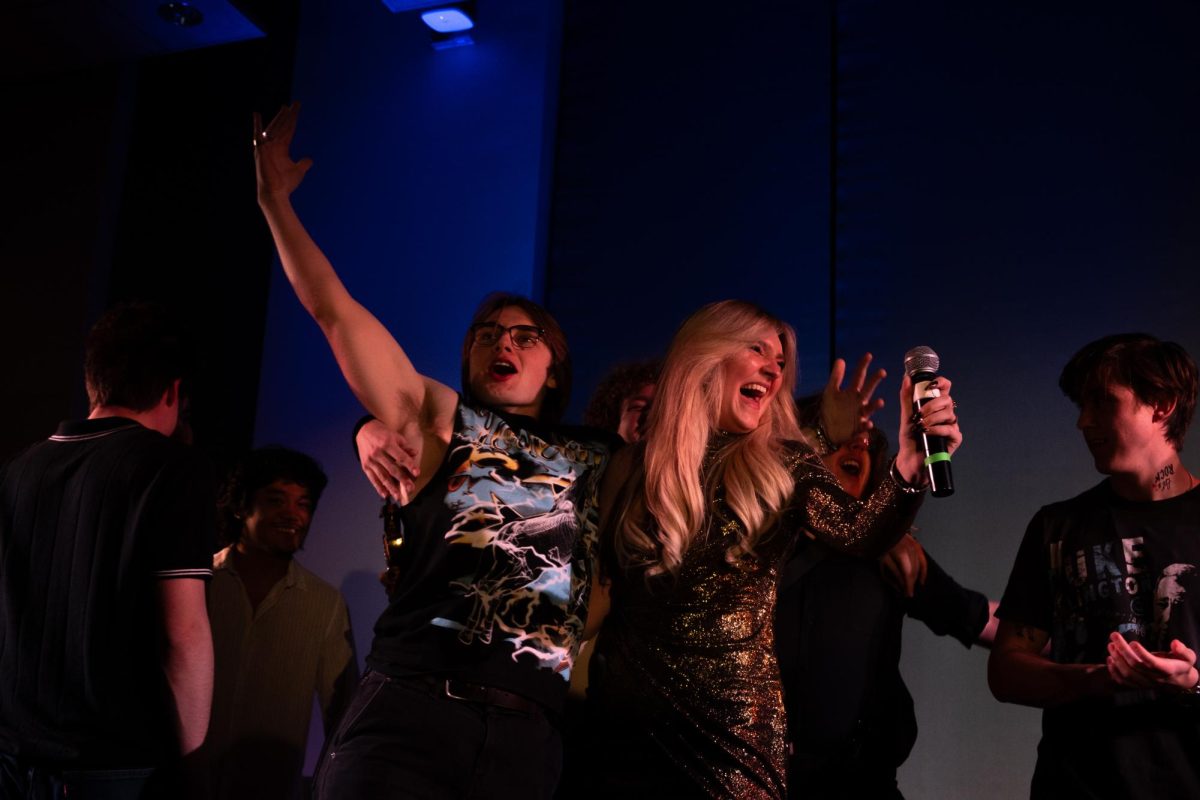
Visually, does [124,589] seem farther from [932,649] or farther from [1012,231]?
[1012,231]

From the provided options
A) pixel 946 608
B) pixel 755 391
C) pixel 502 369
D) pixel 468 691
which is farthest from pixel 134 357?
pixel 946 608

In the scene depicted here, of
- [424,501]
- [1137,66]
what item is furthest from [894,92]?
[424,501]

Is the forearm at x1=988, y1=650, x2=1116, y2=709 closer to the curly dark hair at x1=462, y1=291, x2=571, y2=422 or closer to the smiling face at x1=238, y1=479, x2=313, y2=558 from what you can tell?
the curly dark hair at x1=462, y1=291, x2=571, y2=422

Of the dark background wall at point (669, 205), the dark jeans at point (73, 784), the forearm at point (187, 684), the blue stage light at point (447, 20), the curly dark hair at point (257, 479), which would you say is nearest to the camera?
the dark jeans at point (73, 784)

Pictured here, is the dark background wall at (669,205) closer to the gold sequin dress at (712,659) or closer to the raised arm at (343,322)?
the gold sequin dress at (712,659)

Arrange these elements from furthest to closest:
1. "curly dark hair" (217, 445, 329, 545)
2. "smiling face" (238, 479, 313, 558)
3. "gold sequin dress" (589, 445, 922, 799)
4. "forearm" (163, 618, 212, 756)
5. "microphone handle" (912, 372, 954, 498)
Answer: "curly dark hair" (217, 445, 329, 545) < "smiling face" (238, 479, 313, 558) < "forearm" (163, 618, 212, 756) < "gold sequin dress" (589, 445, 922, 799) < "microphone handle" (912, 372, 954, 498)

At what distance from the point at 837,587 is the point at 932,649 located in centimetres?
90

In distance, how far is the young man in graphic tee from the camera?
234cm

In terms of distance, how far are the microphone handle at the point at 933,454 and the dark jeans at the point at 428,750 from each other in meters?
0.92

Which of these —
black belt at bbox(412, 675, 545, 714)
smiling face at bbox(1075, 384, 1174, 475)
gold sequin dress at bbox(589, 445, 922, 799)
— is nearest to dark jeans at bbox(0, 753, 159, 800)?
black belt at bbox(412, 675, 545, 714)

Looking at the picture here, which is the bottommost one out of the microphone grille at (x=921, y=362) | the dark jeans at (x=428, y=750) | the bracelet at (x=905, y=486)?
the dark jeans at (x=428, y=750)

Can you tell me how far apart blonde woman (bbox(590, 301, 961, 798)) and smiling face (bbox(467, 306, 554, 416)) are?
28cm

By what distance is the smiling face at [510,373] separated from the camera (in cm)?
261

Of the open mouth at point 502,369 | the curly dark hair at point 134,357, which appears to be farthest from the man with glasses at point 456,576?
the curly dark hair at point 134,357
